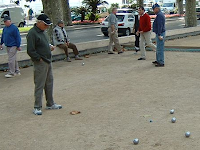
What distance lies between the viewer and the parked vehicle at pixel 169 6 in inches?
2263

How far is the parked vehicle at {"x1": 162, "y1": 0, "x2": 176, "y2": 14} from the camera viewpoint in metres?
57.5

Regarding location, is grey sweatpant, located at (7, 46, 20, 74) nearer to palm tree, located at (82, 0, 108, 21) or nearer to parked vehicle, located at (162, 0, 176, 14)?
palm tree, located at (82, 0, 108, 21)

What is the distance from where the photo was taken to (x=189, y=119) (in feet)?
19.9

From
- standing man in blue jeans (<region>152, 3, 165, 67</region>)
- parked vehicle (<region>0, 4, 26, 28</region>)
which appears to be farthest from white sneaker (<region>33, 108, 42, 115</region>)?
parked vehicle (<region>0, 4, 26, 28</region>)

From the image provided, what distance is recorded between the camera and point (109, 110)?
268 inches

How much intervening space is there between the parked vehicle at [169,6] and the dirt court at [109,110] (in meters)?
47.7

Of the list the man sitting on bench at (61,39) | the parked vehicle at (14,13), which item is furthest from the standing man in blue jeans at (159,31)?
the parked vehicle at (14,13)

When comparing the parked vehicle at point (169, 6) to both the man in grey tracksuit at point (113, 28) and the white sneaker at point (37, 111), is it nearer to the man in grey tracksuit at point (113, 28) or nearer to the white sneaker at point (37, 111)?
the man in grey tracksuit at point (113, 28)

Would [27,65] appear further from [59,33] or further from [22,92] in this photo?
[22,92]

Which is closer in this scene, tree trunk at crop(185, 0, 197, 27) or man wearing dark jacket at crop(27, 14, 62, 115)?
man wearing dark jacket at crop(27, 14, 62, 115)

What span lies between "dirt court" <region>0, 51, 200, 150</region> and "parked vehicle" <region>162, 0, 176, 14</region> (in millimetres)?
47661

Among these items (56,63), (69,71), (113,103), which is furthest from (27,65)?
(113,103)

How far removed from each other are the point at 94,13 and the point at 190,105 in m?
32.8

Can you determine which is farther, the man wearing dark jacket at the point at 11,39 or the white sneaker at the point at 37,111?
the man wearing dark jacket at the point at 11,39
